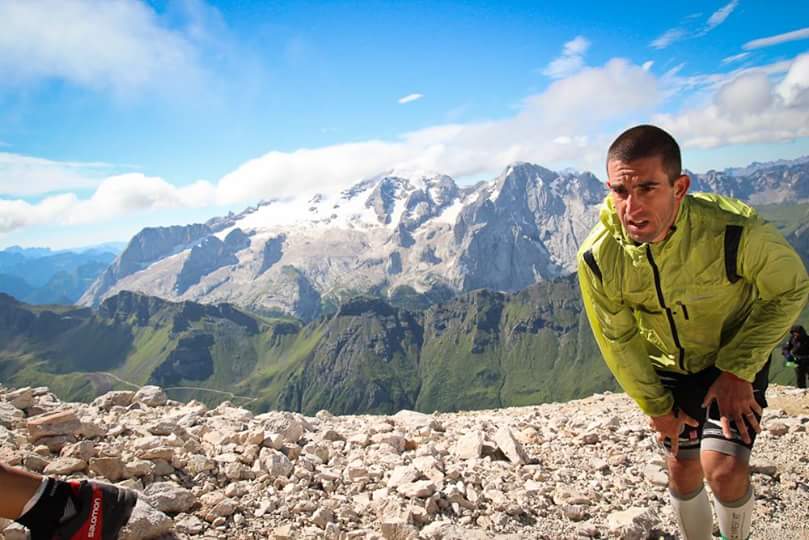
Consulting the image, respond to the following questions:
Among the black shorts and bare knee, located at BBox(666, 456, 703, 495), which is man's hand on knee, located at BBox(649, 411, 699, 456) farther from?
bare knee, located at BBox(666, 456, 703, 495)

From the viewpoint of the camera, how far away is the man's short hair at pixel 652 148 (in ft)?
13.9

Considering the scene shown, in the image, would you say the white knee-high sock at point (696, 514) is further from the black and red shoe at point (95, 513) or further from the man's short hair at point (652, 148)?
the black and red shoe at point (95, 513)

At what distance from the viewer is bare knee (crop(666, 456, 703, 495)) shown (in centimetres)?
519

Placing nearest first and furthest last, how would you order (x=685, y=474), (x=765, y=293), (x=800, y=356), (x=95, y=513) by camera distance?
(x=765, y=293)
(x=95, y=513)
(x=685, y=474)
(x=800, y=356)

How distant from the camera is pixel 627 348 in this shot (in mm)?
5043

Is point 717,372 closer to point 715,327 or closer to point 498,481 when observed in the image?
point 715,327

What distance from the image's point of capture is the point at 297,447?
8.93 metres

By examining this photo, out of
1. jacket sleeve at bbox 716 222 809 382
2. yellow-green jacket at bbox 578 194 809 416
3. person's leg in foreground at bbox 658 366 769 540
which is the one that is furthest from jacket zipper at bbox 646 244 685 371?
jacket sleeve at bbox 716 222 809 382

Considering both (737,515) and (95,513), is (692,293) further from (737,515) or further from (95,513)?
(95,513)

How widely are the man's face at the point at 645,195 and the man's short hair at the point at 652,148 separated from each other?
4 cm

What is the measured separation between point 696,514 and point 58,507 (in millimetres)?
6462

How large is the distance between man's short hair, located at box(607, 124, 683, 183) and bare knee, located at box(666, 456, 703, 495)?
298cm

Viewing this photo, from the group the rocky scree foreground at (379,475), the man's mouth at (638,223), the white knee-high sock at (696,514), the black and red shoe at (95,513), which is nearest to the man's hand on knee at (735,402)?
the white knee-high sock at (696,514)

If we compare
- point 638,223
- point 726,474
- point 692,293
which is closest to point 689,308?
point 692,293
